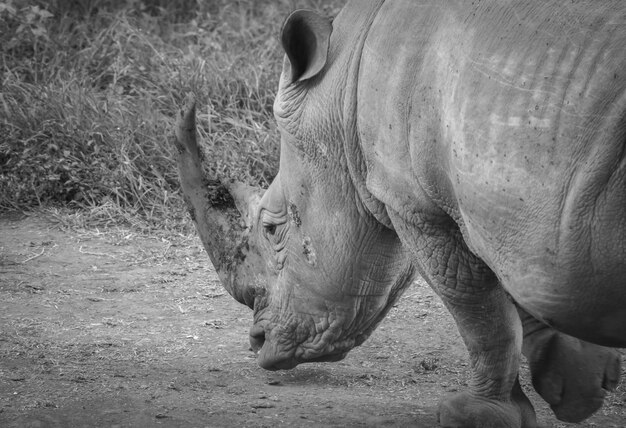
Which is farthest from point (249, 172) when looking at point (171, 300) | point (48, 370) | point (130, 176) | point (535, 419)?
point (535, 419)

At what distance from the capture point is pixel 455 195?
3197 mm

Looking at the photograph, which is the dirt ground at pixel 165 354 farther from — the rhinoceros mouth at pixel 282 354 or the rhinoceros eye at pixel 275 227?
the rhinoceros eye at pixel 275 227

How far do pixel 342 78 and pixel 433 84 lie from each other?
1.98 feet

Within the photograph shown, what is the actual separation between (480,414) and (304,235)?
2.90 ft

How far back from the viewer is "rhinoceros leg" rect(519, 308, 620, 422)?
13.3ft

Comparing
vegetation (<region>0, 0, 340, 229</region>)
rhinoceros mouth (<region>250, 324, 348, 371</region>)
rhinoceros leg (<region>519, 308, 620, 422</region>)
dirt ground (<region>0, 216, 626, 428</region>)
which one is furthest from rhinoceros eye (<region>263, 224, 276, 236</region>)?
vegetation (<region>0, 0, 340, 229</region>)

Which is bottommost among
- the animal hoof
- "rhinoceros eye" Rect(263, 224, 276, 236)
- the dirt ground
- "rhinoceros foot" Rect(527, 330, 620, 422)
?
the dirt ground

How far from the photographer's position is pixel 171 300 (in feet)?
19.5

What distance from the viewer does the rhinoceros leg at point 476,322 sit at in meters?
3.61

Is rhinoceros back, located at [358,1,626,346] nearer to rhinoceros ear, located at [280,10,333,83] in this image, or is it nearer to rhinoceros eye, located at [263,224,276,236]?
rhinoceros ear, located at [280,10,333,83]

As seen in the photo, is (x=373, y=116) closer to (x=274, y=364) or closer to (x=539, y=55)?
(x=539, y=55)

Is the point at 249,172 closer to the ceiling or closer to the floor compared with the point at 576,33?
closer to the floor

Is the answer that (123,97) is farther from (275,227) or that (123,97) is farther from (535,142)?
(535,142)

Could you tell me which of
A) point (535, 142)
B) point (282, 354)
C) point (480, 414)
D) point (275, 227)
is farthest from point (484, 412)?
point (535, 142)
